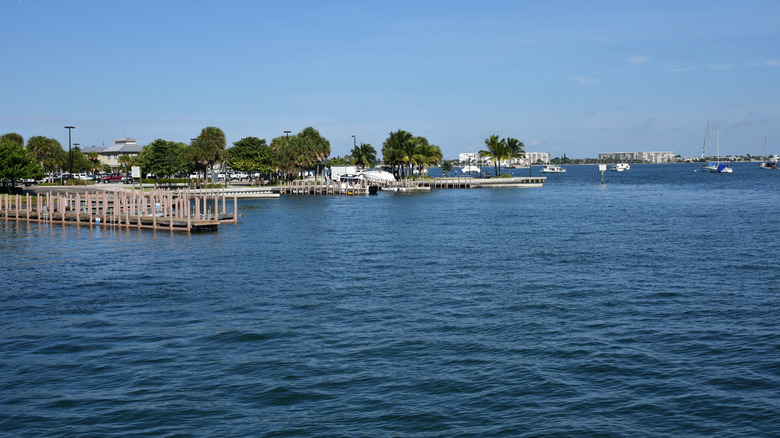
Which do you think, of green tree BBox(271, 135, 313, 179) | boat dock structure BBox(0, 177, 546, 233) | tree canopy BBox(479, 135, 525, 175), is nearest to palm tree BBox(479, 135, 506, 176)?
tree canopy BBox(479, 135, 525, 175)

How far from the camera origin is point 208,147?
124 meters

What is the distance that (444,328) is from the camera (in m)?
25.0

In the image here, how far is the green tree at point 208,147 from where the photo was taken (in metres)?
123

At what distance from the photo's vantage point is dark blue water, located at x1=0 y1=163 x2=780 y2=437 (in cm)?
1734

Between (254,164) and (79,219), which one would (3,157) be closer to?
(79,219)

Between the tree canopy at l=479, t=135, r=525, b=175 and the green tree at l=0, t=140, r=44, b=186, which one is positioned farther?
the tree canopy at l=479, t=135, r=525, b=175

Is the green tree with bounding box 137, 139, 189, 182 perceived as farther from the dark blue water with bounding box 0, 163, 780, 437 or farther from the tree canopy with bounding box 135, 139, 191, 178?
the dark blue water with bounding box 0, 163, 780, 437

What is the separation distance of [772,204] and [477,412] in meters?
81.8

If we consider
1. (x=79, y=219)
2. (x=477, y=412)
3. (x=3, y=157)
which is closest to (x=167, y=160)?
(x=3, y=157)

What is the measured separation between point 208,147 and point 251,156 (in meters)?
7.71

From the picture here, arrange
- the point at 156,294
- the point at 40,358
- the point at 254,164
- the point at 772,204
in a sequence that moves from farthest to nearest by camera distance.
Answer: the point at 254,164 → the point at 772,204 → the point at 156,294 → the point at 40,358

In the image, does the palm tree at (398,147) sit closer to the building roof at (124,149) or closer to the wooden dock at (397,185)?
the wooden dock at (397,185)

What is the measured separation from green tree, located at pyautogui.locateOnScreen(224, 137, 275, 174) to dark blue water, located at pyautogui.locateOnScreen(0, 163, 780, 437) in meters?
76.4

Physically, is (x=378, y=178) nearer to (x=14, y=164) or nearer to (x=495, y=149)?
(x=495, y=149)
